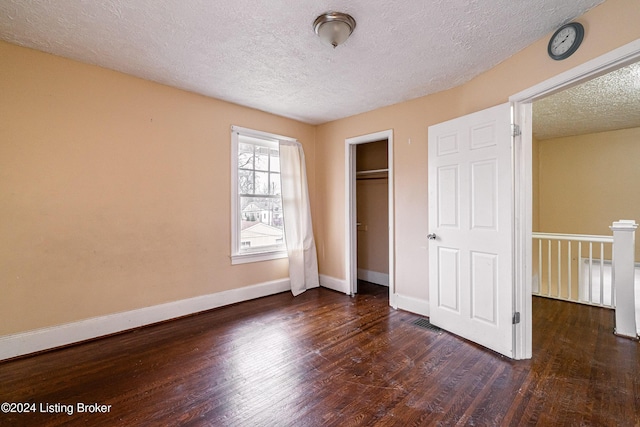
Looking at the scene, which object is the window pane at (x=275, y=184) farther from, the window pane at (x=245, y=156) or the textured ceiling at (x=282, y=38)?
the textured ceiling at (x=282, y=38)

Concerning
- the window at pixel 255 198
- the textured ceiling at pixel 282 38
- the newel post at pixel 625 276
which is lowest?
the newel post at pixel 625 276

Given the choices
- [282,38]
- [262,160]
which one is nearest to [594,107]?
[282,38]

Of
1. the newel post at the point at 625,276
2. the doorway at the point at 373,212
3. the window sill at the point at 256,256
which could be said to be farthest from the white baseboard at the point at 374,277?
the newel post at the point at 625,276

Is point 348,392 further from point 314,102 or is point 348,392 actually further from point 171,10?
point 314,102

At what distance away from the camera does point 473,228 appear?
2.57 meters

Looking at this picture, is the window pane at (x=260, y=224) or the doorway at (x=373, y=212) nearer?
the window pane at (x=260, y=224)

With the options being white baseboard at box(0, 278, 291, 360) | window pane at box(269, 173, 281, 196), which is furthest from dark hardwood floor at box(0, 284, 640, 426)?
window pane at box(269, 173, 281, 196)

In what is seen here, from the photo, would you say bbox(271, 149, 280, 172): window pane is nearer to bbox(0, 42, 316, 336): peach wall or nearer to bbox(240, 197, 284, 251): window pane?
bbox(240, 197, 284, 251): window pane

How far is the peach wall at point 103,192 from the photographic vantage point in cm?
230

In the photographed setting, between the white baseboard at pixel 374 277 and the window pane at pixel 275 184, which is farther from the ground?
the window pane at pixel 275 184

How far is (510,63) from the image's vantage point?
2395mm

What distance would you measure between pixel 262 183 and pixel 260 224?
1.93 ft

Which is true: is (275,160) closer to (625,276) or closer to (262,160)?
(262,160)

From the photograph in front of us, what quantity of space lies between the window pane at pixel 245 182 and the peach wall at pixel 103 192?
233 millimetres
